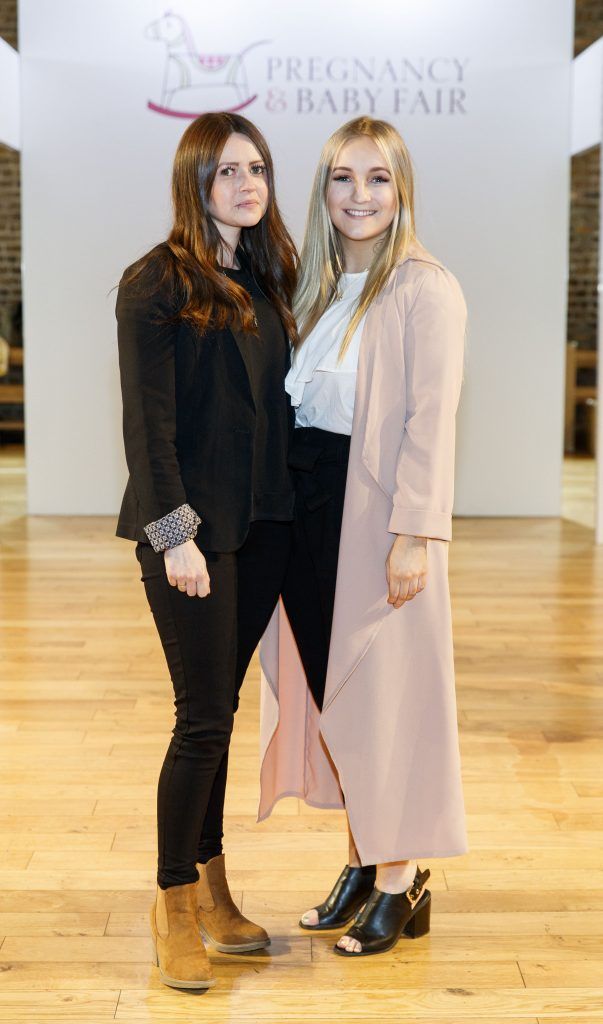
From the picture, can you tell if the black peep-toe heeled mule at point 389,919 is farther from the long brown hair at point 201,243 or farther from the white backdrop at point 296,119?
the white backdrop at point 296,119

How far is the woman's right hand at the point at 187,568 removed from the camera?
6.52ft

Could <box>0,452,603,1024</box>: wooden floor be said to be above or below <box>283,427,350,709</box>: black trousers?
below

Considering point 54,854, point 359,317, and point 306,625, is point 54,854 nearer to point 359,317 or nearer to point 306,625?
point 306,625

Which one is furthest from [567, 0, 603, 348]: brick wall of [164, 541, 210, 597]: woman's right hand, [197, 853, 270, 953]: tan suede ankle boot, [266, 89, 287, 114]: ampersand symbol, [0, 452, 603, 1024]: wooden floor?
[164, 541, 210, 597]: woman's right hand

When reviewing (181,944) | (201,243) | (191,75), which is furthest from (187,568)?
(191,75)

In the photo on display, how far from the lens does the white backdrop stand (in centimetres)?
723

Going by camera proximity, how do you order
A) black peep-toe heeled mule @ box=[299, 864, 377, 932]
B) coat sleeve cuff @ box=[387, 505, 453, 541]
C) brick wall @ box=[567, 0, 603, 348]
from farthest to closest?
brick wall @ box=[567, 0, 603, 348] → black peep-toe heeled mule @ box=[299, 864, 377, 932] → coat sleeve cuff @ box=[387, 505, 453, 541]

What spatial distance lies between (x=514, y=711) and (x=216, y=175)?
7.27 feet

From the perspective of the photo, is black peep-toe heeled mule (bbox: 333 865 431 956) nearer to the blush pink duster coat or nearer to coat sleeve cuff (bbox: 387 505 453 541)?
the blush pink duster coat

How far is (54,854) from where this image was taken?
2.68 meters

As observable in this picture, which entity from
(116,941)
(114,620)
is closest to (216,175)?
(116,941)

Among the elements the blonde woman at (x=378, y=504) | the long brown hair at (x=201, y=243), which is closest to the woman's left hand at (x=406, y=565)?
the blonde woman at (x=378, y=504)

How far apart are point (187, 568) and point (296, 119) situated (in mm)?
5817

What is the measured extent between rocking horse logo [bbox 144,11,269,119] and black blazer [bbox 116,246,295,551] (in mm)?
5625
